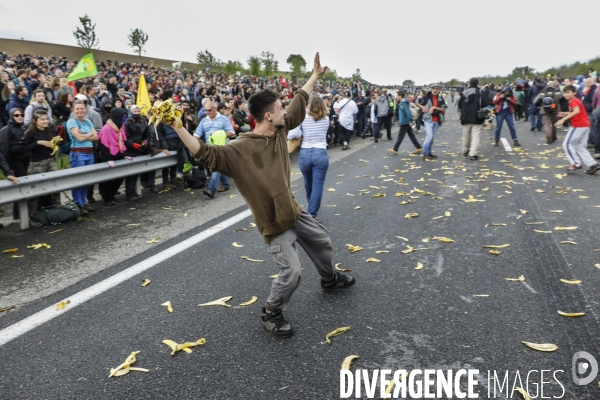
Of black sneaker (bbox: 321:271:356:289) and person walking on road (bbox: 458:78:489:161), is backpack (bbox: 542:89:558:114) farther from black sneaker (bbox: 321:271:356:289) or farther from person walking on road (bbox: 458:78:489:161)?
black sneaker (bbox: 321:271:356:289)

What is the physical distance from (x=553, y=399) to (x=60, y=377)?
3132 millimetres

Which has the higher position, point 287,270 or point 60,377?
point 287,270

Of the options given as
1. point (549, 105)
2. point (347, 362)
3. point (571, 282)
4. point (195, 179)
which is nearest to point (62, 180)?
point (195, 179)

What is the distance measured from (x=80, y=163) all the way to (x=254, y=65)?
51.3 metres

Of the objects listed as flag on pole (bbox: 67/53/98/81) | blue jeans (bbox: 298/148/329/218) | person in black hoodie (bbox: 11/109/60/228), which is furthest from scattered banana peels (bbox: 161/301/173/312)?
flag on pole (bbox: 67/53/98/81)

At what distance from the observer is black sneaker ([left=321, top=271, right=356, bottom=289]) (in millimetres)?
4336

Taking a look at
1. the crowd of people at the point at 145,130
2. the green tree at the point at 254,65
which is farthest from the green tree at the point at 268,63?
the crowd of people at the point at 145,130

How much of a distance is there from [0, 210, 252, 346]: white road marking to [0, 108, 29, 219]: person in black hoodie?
11.4 ft

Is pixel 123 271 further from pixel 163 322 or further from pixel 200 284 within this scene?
pixel 163 322

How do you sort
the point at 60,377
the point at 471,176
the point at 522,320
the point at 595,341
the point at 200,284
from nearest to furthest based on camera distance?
1. the point at 60,377
2. the point at 595,341
3. the point at 522,320
4. the point at 200,284
5. the point at 471,176

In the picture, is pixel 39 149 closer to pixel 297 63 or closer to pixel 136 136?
pixel 136 136

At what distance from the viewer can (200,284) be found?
4555 millimetres

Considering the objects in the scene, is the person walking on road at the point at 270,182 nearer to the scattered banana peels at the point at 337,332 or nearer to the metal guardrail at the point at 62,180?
the scattered banana peels at the point at 337,332

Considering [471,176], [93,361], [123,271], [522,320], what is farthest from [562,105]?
[93,361]
